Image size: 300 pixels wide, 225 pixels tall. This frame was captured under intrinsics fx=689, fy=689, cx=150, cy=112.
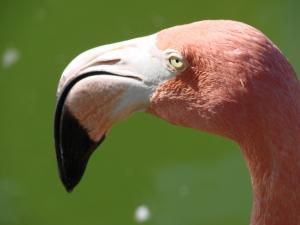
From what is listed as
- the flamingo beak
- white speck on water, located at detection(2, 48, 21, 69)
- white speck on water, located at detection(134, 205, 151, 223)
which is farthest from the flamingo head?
white speck on water, located at detection(2, 48, 21, 69)

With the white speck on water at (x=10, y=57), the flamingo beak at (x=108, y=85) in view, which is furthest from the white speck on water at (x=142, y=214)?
the flamingo beak at (x=108, y=85)

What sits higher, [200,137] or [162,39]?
[162,39]

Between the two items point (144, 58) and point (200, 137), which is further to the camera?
→ point (200, 137)

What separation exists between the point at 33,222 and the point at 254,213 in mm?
1836

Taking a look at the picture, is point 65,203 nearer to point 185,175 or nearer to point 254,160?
point 185,175

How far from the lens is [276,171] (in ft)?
5.05

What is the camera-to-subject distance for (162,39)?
1613 mm

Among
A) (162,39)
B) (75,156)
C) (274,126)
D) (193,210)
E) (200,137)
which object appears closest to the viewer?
(274,126)

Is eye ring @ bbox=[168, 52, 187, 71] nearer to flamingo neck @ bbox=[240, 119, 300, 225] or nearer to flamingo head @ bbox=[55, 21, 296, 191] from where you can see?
flamingo head @ bbox=[55, 21, 296, 191]

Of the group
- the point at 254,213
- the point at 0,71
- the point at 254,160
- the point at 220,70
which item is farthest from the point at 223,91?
the point at 0,71

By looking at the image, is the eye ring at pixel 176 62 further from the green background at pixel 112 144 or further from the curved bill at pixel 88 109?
the green background at pixel 112 144

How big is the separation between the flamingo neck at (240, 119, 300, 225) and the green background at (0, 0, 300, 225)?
162 cm

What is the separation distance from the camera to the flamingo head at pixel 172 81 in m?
1.50

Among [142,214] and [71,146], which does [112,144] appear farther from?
[71,146]
